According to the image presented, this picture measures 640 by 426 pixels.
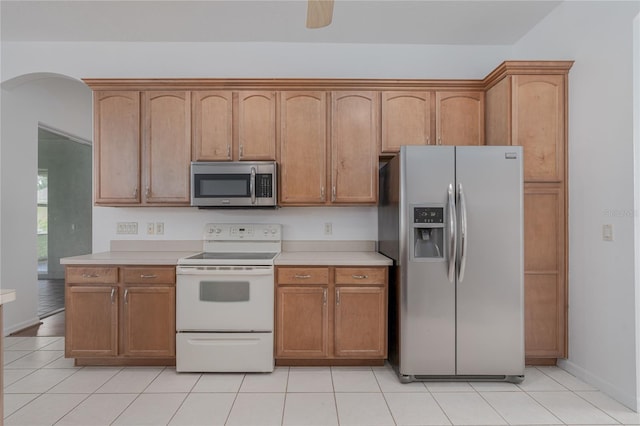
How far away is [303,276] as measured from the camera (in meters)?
2.86

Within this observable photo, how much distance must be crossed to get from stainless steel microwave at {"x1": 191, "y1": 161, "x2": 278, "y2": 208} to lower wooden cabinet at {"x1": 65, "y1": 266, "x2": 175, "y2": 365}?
0.69 metres

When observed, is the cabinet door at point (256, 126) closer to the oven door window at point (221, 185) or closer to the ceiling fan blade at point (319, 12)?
the oven door window at point (221, 185)

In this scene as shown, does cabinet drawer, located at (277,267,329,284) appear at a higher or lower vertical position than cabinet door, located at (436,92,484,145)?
lower

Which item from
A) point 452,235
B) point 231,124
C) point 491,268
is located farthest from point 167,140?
point 491,268

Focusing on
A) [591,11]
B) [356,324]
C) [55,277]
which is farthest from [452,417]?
[55,277]

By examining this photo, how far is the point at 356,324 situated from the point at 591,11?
9.32 feet

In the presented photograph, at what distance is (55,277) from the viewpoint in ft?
23.3

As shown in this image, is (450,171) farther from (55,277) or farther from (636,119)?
(55,277)

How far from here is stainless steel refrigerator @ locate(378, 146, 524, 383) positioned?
Answer: 262cm

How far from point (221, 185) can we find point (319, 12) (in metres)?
1.75

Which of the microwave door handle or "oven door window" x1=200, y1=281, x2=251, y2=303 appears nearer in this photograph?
"oven door window" x1=200, y1=281, x2=251, y2=303

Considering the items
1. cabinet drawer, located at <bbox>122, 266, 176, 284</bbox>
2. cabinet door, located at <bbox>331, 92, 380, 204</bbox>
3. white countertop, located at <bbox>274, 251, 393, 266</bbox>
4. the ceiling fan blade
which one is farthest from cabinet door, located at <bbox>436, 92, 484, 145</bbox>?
cabinet drawer, located at <bbox>122, 266, 176, 284</bbox>

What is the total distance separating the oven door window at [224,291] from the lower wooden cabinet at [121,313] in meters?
0.27

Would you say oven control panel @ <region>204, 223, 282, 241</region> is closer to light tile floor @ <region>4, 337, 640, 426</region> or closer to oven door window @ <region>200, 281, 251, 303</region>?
oven door window @ <region>200, 281, 251, 303</region>
